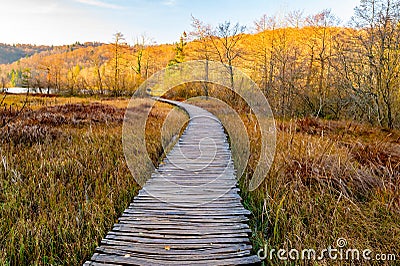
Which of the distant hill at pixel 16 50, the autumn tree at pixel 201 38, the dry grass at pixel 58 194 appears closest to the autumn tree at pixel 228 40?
the autumn tree at pixel 201 38

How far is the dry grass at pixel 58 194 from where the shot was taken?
2.18 meters

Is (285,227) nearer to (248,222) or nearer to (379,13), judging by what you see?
(248,222)

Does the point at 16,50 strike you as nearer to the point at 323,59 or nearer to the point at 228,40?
the point at 228,40

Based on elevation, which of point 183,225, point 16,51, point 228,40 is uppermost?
point 16,51

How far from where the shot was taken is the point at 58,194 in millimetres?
3137

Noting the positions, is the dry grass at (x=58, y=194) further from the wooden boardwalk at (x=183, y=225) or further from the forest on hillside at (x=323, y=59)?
the forest on hillside at (x=323, y=59)

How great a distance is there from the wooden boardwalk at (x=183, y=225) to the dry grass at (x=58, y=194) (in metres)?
0.21

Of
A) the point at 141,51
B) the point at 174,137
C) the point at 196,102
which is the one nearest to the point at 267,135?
the point at 174,137

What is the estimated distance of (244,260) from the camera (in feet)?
6.83

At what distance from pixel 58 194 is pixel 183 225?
1.61m

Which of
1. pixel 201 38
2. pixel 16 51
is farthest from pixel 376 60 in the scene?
pixel 16 51

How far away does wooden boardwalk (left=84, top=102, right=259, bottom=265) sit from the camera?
6.90 ft

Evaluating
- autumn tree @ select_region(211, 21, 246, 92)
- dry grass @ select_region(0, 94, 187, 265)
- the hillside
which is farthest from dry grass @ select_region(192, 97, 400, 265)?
the hillside

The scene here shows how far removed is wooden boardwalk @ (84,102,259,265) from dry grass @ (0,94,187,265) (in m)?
0.21
